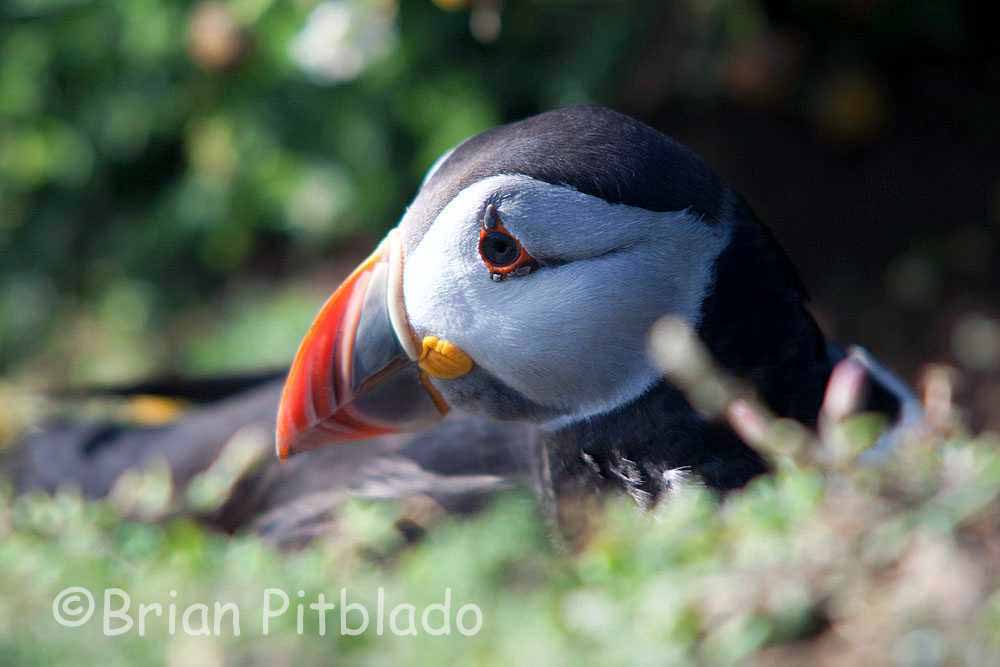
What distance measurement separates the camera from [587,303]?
7.25 feet

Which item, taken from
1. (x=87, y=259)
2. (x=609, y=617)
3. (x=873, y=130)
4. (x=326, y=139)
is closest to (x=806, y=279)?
(x=873, y=130)

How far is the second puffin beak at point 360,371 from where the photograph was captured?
2.34 m

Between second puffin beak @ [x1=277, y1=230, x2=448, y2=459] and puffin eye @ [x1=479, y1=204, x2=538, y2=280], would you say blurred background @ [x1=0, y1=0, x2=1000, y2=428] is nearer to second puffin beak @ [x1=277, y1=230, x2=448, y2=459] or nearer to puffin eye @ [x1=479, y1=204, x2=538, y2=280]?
second puffin beak @ [x1=277, y1=230, x2=448, y2=459]

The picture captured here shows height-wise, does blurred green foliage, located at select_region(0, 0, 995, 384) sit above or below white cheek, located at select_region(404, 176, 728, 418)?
below

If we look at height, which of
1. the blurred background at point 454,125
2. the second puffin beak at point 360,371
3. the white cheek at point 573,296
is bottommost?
the blurred background at point 454,125

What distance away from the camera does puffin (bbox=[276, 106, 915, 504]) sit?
7.18 ft

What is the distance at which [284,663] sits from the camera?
1.36 m

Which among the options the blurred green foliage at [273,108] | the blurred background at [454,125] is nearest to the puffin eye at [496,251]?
the blurred green foliage at [273,108]

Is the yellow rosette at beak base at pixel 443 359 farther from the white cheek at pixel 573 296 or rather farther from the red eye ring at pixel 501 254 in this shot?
the red eye ring at pixel 501 254

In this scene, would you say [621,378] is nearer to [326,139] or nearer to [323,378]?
[323,378]

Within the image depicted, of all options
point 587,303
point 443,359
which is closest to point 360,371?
point 443,359

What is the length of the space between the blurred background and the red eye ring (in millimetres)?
1915

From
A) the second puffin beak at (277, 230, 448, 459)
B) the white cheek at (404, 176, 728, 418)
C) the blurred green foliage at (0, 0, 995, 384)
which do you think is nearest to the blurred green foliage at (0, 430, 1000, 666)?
the white cheek at (404, 176, 728, 418)

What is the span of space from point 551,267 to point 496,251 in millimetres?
113
